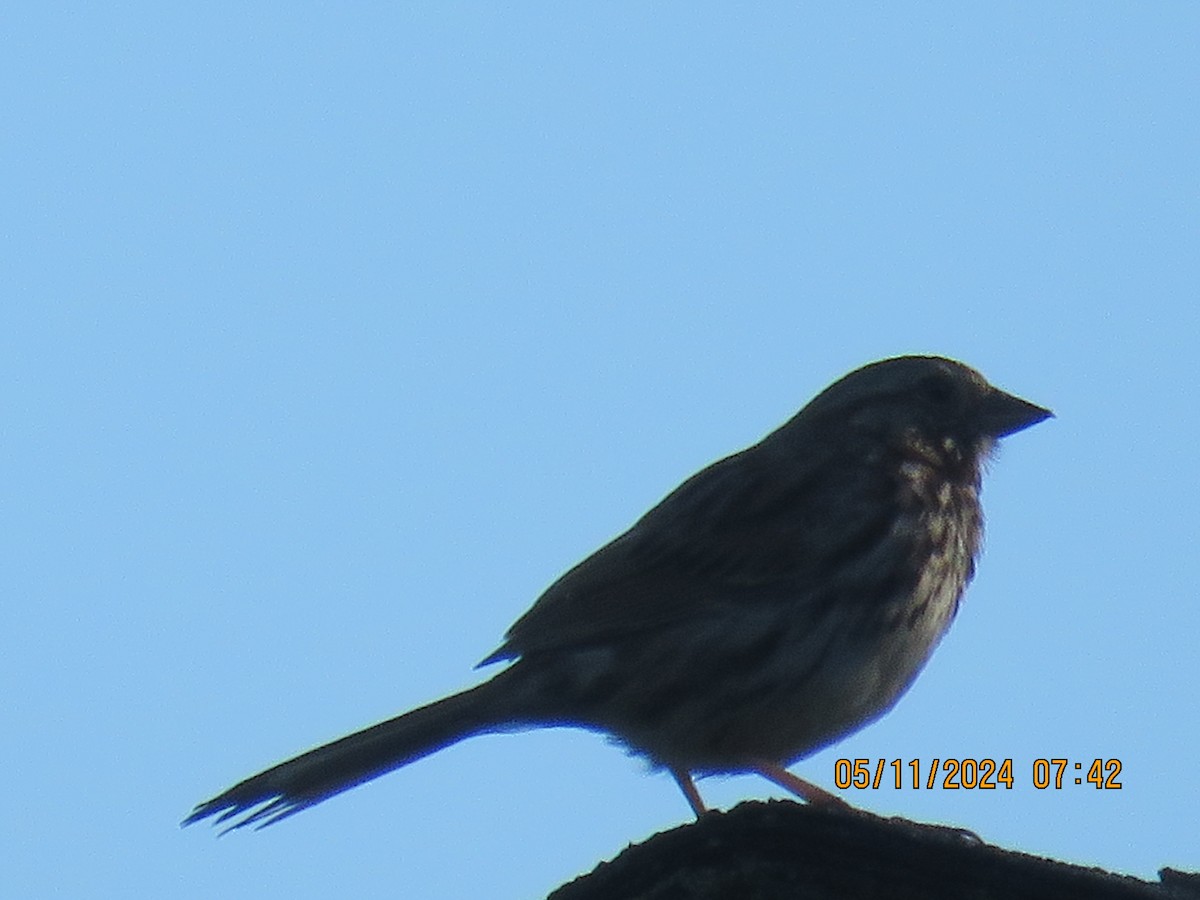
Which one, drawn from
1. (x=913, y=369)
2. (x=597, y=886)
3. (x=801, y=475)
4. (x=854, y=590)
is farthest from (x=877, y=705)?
(x=597, y=886)

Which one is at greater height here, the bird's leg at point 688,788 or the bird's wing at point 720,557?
the bird's wing at point 720,557

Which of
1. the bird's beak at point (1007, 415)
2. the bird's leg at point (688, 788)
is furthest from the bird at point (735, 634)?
the bird's beak at point (1007, 415)

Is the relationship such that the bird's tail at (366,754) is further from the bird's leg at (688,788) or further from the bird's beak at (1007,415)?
the bird's beak at (1007,415)

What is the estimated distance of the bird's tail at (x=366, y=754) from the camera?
5.64 m

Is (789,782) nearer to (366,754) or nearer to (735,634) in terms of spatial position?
(735,634)

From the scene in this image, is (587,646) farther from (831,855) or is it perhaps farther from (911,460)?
(831,855)

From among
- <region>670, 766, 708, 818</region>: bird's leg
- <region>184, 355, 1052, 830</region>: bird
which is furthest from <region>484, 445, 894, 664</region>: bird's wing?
<region>670, 766, 708, 818</region>: bird's leg

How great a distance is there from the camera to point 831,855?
12.2ft

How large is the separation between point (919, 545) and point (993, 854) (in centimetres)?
279

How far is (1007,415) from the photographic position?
7027mm

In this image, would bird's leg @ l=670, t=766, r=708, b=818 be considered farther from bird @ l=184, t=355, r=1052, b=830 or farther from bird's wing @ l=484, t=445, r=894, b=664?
bird's wing @ l=484, t=445, r=894, b=664

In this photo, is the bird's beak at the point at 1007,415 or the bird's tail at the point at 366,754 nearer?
the bird's tail at the point at 366,754

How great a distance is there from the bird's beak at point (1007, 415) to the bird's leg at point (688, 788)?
5.65 ft

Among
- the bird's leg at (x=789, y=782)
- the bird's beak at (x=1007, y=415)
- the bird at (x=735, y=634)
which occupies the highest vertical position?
the bird's beak at (x=1007, y=415)
